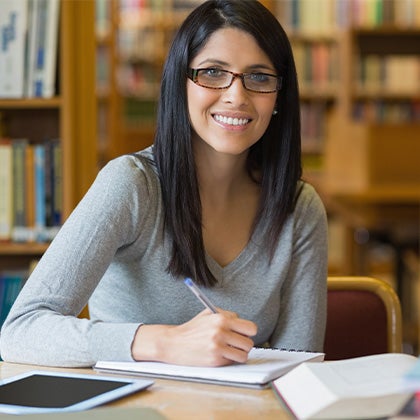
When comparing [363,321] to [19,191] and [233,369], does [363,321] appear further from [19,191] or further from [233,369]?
[19,191]

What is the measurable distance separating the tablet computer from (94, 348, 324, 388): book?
42 millimetres

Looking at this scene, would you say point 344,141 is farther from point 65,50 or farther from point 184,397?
point 184,397

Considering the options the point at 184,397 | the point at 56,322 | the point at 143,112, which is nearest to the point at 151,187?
the point at 56,322

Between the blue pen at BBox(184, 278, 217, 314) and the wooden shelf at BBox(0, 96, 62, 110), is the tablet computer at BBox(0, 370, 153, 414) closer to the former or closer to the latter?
the blue pen at BBox(184, 278, 217, 314)

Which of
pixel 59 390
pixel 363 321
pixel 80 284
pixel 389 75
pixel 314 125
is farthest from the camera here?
pixel 314 125

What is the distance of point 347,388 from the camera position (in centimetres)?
103

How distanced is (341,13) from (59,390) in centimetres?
594

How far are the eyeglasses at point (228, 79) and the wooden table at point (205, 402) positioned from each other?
1.89ft

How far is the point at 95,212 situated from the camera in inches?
59.5

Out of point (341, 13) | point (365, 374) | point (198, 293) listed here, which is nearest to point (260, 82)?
point (198, 293)

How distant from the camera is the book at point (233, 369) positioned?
1.20 metres

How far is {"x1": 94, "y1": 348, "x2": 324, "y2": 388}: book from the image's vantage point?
1.20m

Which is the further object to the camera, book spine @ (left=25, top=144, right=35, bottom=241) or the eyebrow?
book spine @ (left=25, top=144, right=35, bottom=241)

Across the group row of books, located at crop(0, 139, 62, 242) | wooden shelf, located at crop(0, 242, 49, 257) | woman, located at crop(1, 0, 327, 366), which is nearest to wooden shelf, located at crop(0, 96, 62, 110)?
row of books, located at crop(0, 139, 62, 242)
